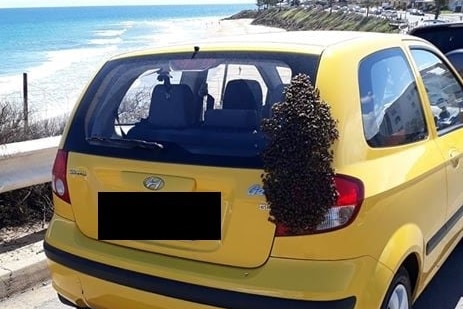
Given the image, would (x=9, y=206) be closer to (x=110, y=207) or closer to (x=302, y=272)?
(x=110, y=207)

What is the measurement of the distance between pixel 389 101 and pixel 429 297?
5.26 ft

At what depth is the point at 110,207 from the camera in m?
2.66

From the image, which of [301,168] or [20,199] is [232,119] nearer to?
[301,168]

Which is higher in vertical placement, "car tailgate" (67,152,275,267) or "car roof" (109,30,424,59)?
"car roof" (109,30,424,59)

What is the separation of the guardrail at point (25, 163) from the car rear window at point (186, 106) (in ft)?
5.38

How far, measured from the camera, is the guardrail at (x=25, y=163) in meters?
4.32

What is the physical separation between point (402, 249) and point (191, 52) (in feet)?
4.51

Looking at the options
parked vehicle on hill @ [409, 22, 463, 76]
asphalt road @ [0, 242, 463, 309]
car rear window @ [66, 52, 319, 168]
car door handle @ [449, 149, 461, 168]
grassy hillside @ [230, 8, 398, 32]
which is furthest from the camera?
grassy hillside @ [230, 8, 398, 32]

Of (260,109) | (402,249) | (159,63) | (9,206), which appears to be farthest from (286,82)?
(9,206)

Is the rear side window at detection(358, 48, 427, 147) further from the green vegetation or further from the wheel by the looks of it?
the green vegetation

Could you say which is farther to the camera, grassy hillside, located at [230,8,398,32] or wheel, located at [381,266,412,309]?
grassy hillside, located at [230,8,398,32]

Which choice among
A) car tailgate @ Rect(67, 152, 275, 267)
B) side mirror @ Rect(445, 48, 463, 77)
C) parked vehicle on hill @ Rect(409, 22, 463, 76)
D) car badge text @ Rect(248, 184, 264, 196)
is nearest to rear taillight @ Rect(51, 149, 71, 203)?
car tailgate @ Rect(67, 152, 275, 267)

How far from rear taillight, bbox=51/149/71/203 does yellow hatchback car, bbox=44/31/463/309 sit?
0.01 metres

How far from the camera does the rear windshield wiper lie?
102 inches
